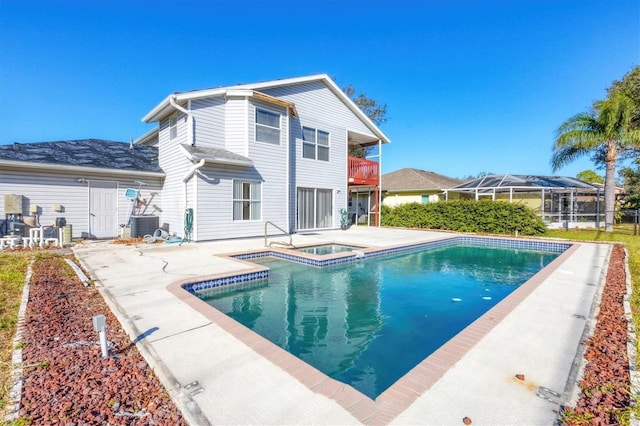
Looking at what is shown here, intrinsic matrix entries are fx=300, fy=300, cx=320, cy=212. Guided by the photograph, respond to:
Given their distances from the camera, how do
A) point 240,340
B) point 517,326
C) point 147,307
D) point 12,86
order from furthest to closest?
point 12,86
point 147,307
point 517,326
point 240,340

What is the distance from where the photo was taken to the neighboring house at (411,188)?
24.2m

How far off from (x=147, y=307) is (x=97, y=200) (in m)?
9.65

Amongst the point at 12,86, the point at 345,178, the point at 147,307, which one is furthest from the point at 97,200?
the point at 345,178

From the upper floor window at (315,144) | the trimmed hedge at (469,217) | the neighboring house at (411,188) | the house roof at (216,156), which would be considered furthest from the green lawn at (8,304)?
the neighboring house at (411,188)

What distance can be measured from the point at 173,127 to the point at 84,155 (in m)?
3.62

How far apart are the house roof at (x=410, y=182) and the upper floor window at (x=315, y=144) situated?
1176 cm

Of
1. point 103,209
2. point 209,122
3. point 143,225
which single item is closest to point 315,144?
point 209,122

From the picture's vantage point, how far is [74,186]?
11031mm

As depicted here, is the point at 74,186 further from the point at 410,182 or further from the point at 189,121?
the point at 410,182

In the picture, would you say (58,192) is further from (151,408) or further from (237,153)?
(151,408)

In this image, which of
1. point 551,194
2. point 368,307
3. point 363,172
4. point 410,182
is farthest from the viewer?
point 410,182

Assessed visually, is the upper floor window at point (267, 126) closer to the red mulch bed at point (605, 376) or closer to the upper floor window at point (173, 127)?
the upper floor window at point (173, 127)

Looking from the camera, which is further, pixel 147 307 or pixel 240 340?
pixel 147 307

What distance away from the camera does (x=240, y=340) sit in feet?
10.8
